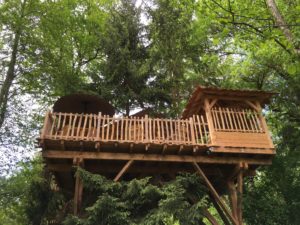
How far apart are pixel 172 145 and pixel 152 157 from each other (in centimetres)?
76

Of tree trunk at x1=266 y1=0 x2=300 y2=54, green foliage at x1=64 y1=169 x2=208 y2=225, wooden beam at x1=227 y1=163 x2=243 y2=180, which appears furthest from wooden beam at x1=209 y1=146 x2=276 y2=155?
tree trunk at x1=266 y1=0 x2=300 y2=54

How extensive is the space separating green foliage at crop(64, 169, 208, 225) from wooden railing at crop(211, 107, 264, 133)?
2244 millimetres

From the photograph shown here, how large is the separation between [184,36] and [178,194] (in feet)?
33.4

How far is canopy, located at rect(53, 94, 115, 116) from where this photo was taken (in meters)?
11.7

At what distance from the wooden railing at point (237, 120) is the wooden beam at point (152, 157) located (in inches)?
38.3

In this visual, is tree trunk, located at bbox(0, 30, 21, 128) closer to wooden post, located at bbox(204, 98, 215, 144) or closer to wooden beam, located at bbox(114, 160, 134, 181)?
wooden beam, located at bbox(114, 160, 134, 181)

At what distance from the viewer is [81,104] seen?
12164 mm

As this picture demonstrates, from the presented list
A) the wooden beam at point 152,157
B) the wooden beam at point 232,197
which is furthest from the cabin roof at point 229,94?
the wooden beam at point 232,197

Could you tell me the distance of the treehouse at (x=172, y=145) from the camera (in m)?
8.94

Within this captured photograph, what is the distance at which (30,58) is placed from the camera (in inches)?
655

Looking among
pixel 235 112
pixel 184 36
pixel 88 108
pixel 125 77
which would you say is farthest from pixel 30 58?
pixel 235 112

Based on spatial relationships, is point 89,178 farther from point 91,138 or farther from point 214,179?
point 214,179

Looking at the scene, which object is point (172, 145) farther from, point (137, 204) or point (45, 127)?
point (45, 127)

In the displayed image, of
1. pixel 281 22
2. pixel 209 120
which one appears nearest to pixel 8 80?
pixel 209 120
